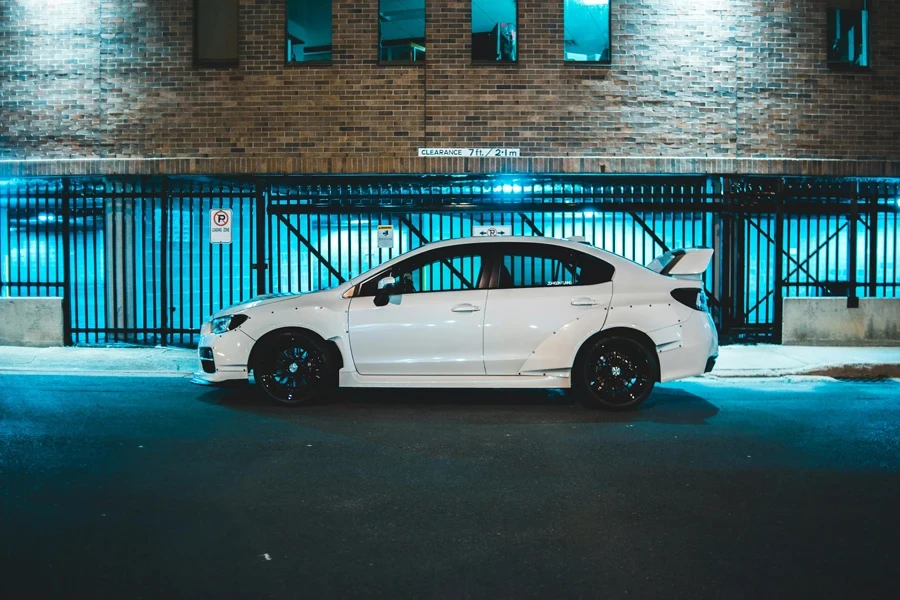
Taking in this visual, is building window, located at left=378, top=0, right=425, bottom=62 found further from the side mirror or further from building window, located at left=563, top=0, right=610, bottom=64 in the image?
the side mirror

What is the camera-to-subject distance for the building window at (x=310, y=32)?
12.9m

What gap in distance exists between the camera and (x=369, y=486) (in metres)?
5.24

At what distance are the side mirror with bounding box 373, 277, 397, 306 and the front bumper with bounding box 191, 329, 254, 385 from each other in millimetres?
1316

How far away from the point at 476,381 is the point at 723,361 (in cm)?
456

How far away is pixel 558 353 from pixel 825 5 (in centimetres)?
889

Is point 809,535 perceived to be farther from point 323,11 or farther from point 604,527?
point 323,11

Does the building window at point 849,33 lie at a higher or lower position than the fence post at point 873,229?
higher

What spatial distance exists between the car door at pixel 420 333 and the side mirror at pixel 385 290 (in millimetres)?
34

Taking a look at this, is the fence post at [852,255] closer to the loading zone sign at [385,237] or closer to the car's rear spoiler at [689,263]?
the car's rear spoiler at [689,263]

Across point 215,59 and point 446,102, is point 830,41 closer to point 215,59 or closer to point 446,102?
point 446,102

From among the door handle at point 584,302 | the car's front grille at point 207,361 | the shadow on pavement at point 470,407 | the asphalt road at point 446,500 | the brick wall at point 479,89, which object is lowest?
the asphalt road at point 446,500

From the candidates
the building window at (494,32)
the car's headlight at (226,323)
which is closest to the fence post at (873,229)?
the building window at (494,32)

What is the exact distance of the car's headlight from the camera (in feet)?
26.0

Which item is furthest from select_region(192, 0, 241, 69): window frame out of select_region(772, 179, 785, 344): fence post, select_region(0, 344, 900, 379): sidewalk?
select_region(772, 179, 785, 344): fence post
